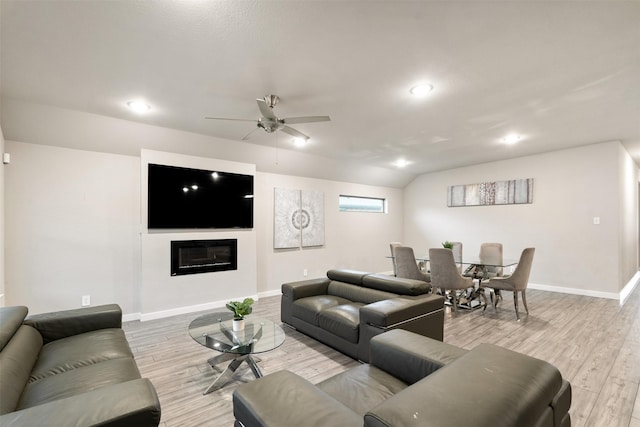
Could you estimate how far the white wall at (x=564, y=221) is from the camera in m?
4.92

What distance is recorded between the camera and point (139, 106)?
3254 mm

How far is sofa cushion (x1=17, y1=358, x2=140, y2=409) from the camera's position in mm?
1477

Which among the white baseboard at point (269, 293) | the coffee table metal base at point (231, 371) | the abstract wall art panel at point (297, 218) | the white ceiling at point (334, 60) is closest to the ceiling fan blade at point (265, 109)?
the white ceiling at point (334, 60)

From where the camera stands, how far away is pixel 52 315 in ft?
7.63

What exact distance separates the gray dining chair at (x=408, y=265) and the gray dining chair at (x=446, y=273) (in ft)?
0.85

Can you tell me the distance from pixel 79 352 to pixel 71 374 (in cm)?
32

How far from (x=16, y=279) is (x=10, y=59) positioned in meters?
2.63

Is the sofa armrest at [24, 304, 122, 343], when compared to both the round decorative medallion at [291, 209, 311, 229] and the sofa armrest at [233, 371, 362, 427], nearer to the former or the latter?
the sofa armrest at [233, 371, 362, 427]

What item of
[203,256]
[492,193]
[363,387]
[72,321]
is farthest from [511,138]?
[72,321]

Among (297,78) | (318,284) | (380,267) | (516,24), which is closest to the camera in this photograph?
(516,24)

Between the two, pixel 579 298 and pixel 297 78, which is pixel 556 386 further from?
pixel 579 298

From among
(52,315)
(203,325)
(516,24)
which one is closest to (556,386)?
(516,24)

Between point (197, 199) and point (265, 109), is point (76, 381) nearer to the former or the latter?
point (265, 109)

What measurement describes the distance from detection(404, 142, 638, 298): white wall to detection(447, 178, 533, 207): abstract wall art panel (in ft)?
0.35
